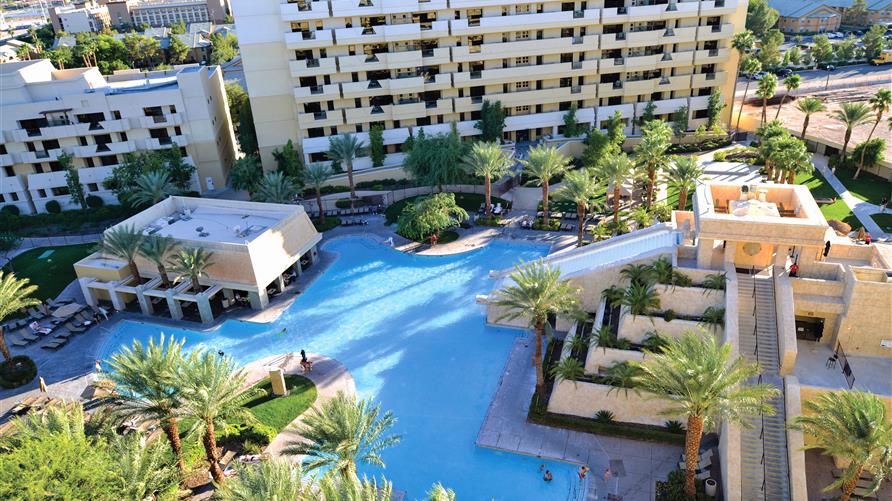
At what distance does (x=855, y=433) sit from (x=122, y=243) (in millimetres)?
43030

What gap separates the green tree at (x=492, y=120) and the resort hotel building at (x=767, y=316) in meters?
31.5

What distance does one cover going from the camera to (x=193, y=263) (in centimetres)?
4103

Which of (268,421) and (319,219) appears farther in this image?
(319,219)

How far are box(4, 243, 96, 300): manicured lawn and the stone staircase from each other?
45864 mm

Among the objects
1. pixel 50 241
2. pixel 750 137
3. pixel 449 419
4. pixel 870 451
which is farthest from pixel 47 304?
pixel 750 137

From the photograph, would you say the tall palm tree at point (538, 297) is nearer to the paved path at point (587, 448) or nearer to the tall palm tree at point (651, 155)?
the paved path at point (587, 448)

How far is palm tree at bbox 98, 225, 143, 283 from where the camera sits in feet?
137

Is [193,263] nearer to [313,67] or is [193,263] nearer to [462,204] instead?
[462,204]

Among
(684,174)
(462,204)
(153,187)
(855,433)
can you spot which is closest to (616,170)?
(684,174)

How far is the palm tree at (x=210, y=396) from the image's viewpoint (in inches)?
992

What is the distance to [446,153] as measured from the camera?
180 ft

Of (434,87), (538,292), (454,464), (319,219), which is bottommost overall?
(454,464)

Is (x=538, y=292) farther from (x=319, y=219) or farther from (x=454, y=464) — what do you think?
(x=319, y=219)

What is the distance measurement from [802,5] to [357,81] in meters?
120
